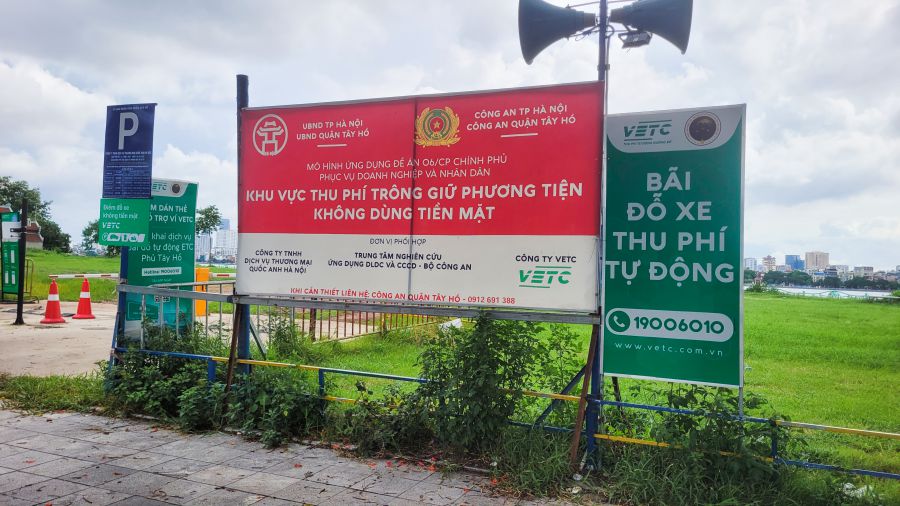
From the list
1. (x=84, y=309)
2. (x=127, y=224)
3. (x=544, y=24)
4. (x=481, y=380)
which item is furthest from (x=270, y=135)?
(x=84, y=309)

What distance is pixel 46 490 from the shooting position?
4570mm

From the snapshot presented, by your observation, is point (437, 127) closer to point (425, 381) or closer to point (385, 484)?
point (425, 381)

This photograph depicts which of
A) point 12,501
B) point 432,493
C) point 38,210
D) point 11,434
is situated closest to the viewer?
point 12,501

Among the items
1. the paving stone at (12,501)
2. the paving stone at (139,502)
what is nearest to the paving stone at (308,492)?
the paving stone at (139,502)

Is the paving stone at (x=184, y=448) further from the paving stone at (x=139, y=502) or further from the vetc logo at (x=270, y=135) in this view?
the vetc logo at (x=270, y=135)

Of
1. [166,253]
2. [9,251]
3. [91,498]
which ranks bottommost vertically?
[91,498]

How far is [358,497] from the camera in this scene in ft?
14.6

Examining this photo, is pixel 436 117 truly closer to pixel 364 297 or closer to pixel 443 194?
pixel 443 194

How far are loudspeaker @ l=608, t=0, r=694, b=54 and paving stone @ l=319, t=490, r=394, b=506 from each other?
4257 mm

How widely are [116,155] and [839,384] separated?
1085 centimetres

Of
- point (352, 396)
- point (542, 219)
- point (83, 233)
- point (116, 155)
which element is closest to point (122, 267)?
point (116, 155)

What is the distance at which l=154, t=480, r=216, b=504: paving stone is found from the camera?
445cm

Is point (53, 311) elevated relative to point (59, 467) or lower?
elevated

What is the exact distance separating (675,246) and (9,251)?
1704 centimetres
